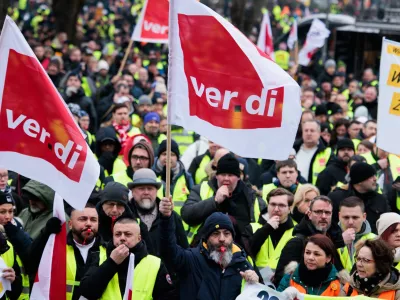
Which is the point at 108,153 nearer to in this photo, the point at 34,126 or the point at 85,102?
the point at 85,102

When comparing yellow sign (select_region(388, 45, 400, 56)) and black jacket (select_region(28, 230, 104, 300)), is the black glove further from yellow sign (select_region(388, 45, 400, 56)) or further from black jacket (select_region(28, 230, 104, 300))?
yellow sign (select_region(388, 45, 400, 56))

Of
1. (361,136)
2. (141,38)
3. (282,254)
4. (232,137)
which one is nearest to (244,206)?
(282,254)

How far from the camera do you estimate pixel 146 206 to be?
32.4ft

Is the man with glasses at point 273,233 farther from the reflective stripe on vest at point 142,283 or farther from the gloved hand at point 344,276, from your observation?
the reflective stripe on vest at point 142,283

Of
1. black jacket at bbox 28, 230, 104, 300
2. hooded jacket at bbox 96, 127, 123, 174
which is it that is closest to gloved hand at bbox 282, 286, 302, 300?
black jacket at bbox 28, 230, 104, 300

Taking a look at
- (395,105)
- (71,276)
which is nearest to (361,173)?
(395,105)

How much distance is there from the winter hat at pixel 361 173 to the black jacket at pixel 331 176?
175cm

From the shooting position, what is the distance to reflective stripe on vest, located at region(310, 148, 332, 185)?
13.9 meters

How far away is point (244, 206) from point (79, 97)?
775cm

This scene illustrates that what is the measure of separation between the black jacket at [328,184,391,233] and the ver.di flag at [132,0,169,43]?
5.15 meters

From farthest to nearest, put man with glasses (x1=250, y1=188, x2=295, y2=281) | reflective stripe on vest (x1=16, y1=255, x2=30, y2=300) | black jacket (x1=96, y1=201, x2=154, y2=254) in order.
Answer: man with glasses (x1=250, y1=188, x2=295, y2=281) < black jacket (x1=96, y1=201, x2=154, y2=254) < reflective stripe on vest (x1=16, y1=255, x2=30, y2=300)

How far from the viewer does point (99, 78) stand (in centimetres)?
2202

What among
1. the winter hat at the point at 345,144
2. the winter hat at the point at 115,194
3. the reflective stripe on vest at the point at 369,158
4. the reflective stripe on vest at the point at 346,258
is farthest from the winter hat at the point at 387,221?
the winter hat at the point at 345,144

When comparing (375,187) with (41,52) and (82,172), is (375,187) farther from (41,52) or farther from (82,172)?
(41,52)
